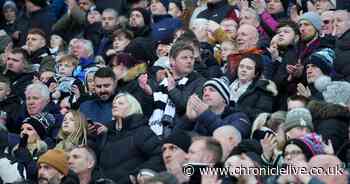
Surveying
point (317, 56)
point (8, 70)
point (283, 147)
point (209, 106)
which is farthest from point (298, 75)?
point (8, 70)

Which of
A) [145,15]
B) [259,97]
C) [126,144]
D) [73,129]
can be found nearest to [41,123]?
[73,129]

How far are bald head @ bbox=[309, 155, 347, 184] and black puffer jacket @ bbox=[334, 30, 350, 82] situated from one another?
4159 millimetres

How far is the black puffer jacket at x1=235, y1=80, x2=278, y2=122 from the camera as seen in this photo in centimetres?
1661

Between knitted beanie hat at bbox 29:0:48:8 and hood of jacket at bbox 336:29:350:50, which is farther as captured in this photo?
knitted beanie hat at bbox 29:0:48:8

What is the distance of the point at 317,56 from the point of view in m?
16.7

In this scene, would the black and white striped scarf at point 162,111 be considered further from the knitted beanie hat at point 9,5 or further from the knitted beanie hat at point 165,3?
the knitted beanie hat at point 9,5

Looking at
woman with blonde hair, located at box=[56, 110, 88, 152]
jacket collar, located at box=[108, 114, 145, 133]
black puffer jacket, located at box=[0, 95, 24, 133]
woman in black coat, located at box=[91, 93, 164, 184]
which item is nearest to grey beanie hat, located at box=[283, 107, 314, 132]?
woman in black coat, located at box=[91, 93, 164, 184]

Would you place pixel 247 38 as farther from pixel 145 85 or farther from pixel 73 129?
pixel 73 129

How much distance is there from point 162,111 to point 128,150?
1045 mm

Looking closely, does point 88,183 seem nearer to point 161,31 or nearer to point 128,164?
point 128,164

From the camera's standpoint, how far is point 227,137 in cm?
1452

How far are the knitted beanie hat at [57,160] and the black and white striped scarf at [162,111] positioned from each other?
1285 millimetres

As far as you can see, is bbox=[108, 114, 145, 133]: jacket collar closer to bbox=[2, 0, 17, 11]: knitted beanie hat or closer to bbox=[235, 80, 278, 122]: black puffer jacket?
bbox=[235, 80, 278, 122]: black puffer jacket

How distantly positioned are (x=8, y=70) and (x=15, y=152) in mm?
3918
